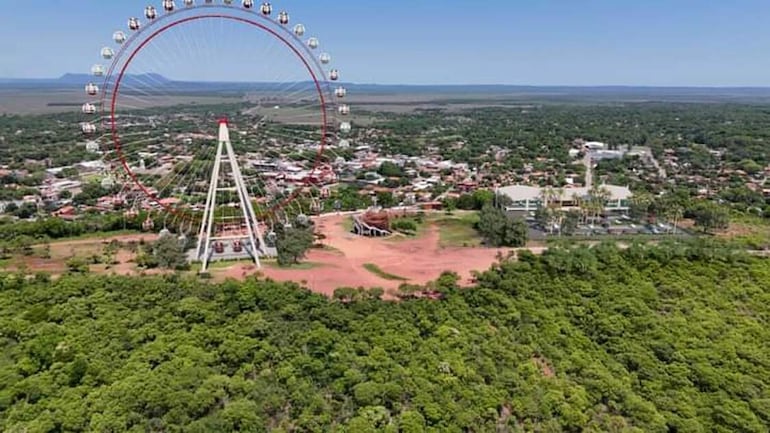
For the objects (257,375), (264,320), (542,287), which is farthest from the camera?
(542,287)

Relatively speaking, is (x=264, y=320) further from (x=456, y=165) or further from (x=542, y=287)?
(x=456, y=165)

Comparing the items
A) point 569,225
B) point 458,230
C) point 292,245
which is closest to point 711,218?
point 569,225

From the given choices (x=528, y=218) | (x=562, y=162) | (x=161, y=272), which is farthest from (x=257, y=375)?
(x=562, y=162)

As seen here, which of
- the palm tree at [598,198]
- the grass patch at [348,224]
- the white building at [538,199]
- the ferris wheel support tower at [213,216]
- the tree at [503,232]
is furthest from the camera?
the white building at [538,199]

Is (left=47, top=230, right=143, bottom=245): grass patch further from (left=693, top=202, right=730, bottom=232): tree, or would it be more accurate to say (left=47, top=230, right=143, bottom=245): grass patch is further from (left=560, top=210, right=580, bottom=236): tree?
(left=693, top=202, right=730, bottom=232): tree

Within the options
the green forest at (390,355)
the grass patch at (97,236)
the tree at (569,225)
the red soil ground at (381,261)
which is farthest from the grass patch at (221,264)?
the tree at (569,225)

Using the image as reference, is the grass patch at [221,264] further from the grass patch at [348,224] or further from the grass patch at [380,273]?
the grass patch at [348,224]
